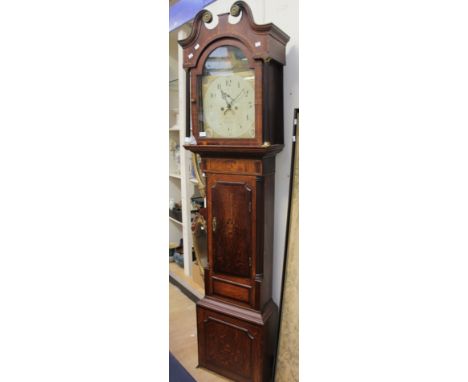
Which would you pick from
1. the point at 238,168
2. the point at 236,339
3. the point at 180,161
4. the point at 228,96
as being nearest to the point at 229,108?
the point at 228,96

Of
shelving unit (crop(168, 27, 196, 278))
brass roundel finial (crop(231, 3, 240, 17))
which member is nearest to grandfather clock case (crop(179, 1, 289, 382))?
brass roundel finial (crop(231, 3, 240, 17))

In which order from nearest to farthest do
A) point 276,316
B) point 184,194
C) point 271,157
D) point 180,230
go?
point 271,157, point 276,316, point 184,194, point 180,230

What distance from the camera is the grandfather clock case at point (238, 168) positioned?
158 centimetres

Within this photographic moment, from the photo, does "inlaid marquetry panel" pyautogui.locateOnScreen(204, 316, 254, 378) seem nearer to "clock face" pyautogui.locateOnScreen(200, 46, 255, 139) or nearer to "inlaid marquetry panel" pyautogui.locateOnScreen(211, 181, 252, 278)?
"inlaid marquetry panel" pyautogui.locateOnScreen(211, 181, 252, 278)

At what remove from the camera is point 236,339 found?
5.93ft

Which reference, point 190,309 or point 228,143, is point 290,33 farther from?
point 190,309

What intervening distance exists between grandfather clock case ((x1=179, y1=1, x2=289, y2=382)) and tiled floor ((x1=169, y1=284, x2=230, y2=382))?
8cm

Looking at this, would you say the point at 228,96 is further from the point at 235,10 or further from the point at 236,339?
the point at 236,339

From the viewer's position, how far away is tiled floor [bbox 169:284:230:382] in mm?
1912

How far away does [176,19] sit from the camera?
267 centimetres

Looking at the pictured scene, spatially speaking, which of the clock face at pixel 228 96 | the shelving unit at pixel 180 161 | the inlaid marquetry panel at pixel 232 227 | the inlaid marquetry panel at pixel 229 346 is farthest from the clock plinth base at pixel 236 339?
the shelving unit at pixel 180 161

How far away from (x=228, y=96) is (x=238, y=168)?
32cm
